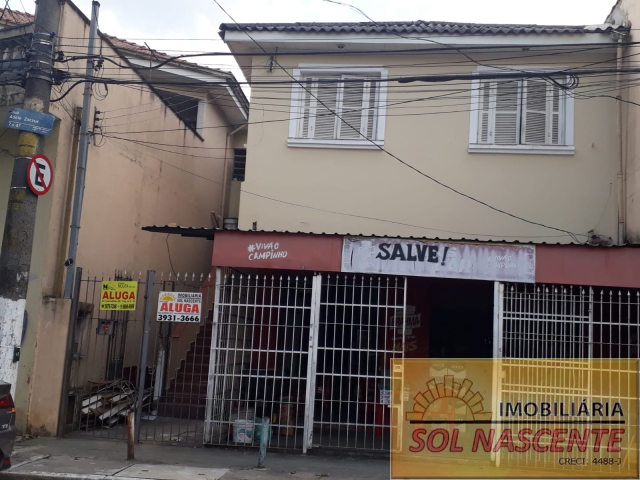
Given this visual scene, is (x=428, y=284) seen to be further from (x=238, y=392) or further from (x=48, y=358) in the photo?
(x=48, y=358)

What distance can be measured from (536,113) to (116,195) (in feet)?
24.5

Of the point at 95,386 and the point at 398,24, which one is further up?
the point at 398,24

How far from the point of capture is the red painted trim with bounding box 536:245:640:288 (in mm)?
8180

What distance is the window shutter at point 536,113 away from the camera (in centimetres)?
1073

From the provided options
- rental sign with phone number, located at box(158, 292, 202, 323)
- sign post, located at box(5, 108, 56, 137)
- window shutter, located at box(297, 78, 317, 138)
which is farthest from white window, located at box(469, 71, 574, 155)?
sign post, located at box(5, 108, 56, 137)

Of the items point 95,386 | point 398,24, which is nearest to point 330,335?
point 95,386

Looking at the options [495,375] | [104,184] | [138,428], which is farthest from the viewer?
[104,184]

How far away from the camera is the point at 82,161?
32.4 feet

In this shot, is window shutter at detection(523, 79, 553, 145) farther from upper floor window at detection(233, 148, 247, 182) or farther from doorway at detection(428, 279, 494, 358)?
upper floor window at detection(233, 148, 247, 182)

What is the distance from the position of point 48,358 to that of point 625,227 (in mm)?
9096

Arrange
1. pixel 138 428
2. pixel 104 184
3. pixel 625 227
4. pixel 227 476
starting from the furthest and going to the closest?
pixel 104 184
pixel 625 227
pixel 138 428
pixel 227 476

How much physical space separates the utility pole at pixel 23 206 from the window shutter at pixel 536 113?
7.48 metres

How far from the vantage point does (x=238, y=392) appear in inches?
380

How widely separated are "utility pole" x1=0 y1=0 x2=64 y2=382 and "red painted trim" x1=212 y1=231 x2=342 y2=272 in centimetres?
242
